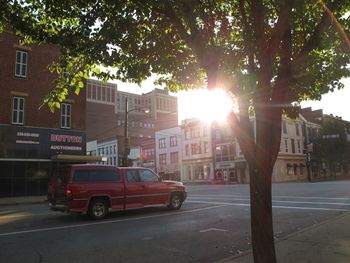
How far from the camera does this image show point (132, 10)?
641 cm

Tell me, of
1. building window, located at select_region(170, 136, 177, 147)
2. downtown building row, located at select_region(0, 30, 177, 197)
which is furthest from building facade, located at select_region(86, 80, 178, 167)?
downtown building row, located at select_region(0, 30, 177, 197)

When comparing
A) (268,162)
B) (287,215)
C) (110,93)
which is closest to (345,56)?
(268,162)

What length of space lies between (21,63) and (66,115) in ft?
17.6

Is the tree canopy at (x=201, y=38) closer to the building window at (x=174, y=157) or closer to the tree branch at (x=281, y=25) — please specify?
the tree branch at (x=281, y=25)

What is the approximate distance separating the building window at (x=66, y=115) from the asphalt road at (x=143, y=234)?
17503mm

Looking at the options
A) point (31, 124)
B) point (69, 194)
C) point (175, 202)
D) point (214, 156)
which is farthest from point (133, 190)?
point (214, 156)

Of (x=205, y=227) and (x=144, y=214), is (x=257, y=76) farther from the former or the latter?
(x=144, y=214)

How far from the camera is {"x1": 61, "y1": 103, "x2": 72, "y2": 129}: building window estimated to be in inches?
1271

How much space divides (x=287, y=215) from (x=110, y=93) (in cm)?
8815

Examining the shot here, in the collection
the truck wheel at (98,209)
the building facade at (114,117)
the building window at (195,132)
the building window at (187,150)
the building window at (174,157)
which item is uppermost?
the building facade at (114,117)

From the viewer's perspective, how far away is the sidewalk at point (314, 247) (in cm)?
709

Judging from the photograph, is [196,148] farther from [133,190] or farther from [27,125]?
[133,190]

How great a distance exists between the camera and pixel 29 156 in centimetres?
2955

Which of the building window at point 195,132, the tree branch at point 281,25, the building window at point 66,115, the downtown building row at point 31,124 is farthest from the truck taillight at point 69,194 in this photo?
the building window at point 195,132
